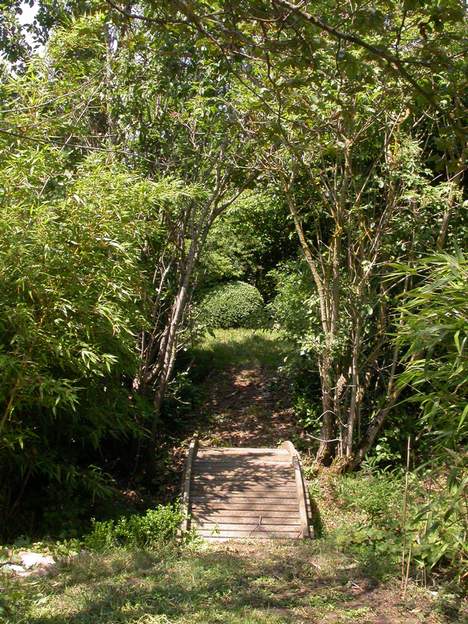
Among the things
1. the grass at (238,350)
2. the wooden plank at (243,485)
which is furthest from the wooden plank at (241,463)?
the grass at (238,350)

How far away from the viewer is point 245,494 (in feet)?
19.1

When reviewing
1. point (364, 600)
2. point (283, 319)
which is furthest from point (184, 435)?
point (364, 600)

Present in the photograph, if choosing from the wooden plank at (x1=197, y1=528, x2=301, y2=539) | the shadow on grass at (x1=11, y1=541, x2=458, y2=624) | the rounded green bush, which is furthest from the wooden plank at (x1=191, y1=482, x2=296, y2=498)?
the rounded green bush

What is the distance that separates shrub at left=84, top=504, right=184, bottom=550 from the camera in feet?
15.7

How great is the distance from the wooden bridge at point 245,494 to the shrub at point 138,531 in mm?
143

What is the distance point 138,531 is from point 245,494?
1.15 metres

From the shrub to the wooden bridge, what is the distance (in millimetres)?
143

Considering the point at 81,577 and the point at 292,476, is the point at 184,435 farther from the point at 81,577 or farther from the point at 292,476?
the point at 81,577

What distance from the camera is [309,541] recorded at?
509 centimetres

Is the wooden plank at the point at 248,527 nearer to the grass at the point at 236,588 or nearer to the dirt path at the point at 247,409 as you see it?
the grass at the point at 236,588

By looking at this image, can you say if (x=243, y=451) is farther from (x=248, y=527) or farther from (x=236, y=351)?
(x=236, y=351)

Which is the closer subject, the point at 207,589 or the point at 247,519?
the point at 207,589

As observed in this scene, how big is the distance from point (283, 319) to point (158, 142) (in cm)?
220

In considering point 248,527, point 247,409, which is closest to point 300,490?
point 248,527
